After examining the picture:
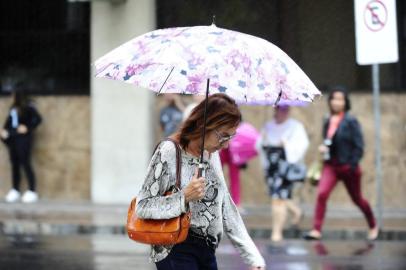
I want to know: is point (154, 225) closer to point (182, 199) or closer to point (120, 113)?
point (182, 199)

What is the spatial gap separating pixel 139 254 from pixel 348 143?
9.03 feet

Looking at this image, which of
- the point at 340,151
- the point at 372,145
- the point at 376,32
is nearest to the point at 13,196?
the point at 372,145

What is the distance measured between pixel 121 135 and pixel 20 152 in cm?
159

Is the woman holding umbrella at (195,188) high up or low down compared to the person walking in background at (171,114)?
down

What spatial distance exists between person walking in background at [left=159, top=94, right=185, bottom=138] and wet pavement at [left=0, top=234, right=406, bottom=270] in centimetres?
292

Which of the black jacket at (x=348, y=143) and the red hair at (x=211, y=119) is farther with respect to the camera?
the black jacket at (x=348, y=143)

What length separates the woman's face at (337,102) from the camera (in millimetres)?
12258

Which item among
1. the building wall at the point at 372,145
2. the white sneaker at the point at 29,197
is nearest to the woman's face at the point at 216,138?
the building wall at the point at 372,145

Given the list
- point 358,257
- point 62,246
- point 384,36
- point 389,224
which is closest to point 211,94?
point 358,257

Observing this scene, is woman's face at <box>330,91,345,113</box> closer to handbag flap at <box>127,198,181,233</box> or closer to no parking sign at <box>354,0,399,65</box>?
no parking sign at <box>354,0,399,65</box>

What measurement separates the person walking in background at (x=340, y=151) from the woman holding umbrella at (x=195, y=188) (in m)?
7.14

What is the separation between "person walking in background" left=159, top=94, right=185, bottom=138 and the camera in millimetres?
15875

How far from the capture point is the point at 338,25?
16.4 metres

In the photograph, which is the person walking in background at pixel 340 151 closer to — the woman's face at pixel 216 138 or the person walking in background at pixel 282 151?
the person walking in background at pixel 282 151
